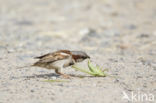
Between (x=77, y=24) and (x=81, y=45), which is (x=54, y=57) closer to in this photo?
(x=81, y=45)

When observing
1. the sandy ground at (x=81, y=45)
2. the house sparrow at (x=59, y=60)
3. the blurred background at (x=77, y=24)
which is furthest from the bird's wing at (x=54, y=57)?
the blurred background at (x=77, y=24)

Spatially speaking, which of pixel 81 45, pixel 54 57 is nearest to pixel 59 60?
pixel 54 57

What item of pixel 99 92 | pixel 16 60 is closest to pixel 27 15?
pixel 16 60

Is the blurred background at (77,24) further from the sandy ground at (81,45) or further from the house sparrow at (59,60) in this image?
the house sparrow at (59,60)

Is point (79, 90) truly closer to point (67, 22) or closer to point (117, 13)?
point (67, 22)

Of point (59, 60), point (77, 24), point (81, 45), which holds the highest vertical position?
point (77, 24)

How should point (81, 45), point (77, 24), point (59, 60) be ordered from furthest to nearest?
point (77, 24), point (81, 45), point (59, 60)

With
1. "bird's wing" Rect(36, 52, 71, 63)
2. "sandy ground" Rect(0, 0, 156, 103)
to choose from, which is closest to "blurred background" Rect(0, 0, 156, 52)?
"sandy ground" Rect(0, 0, 156, 103)

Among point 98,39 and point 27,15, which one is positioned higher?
point 27,15
